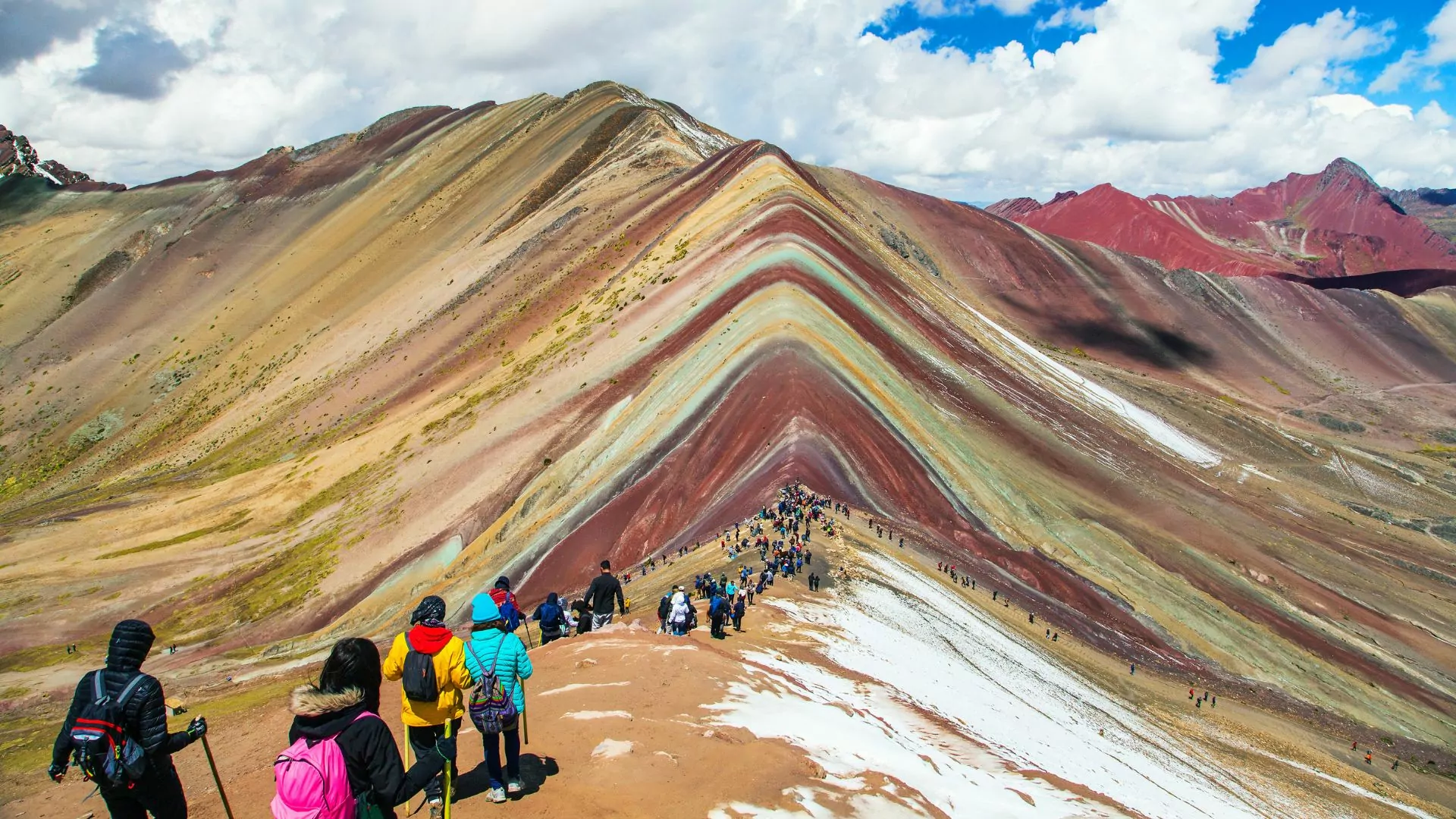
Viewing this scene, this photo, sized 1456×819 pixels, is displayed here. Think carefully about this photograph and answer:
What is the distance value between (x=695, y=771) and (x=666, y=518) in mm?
19878

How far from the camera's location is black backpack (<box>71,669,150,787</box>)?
23.0 feet

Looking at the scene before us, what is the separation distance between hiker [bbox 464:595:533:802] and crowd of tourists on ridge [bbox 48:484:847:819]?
0.01m

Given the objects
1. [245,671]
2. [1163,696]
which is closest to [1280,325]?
[1163,696]

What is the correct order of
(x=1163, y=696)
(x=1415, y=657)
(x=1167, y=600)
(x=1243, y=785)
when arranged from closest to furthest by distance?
(x=1243, y=785) < (x=1163, y=696) < (x=1167, y=600) < (x=1415, y=657)

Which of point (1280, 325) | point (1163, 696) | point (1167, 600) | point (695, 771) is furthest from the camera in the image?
point (1280, 325)

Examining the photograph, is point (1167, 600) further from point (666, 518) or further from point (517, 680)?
point (517, 680)

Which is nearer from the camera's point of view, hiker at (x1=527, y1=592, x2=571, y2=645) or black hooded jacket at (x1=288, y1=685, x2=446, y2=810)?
black hooded jacket at (x1=288, y1=685, x2=446, y2=810)

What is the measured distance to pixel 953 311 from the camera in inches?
2425

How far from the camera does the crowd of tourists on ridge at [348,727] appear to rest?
5.85 meters

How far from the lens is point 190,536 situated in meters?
45.7

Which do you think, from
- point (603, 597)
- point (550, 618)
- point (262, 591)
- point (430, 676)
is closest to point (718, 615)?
point (603, 597)

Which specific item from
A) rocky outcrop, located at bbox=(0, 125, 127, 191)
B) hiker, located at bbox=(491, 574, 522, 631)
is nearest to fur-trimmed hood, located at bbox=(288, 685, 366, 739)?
hiker, located at bbox=(491, 574, 522, 631)

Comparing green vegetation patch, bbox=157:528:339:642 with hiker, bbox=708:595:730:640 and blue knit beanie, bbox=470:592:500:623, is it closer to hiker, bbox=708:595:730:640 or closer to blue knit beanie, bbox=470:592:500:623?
hiker, bbox=708:595:730:640

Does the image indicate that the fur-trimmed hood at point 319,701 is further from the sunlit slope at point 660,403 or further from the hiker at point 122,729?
the sunlit slope at point 660,403
